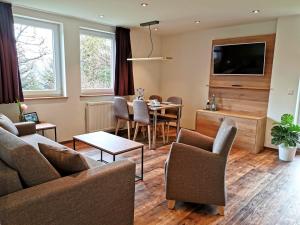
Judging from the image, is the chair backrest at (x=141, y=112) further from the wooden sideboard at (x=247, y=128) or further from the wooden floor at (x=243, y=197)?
the wooden sideboard at (x=247, y=128)

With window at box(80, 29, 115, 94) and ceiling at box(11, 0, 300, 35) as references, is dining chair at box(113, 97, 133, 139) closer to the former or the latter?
window at box(80, 29, 115, 94)

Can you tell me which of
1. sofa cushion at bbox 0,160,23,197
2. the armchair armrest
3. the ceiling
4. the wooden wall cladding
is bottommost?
the armchair armrest

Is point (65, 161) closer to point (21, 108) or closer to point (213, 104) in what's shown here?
point (21, 108)

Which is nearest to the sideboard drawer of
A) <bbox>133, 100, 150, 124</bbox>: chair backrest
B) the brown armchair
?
<bbox>133, 100, 150, 124</bbox>: chair backrest

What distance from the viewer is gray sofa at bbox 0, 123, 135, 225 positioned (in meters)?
1.23

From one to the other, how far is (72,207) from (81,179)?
0.17m

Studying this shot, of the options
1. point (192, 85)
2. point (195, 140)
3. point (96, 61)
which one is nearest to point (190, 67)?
point (192, 85)

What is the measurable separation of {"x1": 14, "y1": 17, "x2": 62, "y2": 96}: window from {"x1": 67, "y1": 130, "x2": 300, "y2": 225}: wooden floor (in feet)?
5.13

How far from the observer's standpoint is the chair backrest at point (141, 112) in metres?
4.09

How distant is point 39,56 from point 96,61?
45.4 inches

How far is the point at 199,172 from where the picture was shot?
2152mm

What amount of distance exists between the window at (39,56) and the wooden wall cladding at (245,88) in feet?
10.5

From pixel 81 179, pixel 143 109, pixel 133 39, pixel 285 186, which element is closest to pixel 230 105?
pixel 143 109

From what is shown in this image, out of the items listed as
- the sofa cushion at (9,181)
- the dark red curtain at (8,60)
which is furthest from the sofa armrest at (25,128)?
the sofa cushion at (9,181)
